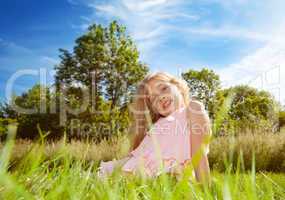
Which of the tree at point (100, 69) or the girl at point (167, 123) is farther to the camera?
the tree at point (100, 69)

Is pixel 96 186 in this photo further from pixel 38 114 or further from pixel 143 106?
pixel 38 114

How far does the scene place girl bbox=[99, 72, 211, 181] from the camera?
12.1 feet

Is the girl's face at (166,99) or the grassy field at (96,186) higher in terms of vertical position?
the girl's face at (166,99)

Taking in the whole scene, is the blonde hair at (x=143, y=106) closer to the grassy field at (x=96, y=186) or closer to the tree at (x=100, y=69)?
the grassy field at (x=96, y=186)

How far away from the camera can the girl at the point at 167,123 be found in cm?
368

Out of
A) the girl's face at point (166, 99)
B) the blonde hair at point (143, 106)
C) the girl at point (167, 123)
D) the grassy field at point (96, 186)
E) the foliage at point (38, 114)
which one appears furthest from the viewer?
the foliage at point (38, 114)

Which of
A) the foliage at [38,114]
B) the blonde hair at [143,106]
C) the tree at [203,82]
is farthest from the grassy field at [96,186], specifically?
the tree at [203,82]

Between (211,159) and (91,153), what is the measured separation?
3170 mm

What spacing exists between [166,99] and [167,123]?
362 millimetres

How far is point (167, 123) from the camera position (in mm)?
4133

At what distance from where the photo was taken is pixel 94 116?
1747 cm

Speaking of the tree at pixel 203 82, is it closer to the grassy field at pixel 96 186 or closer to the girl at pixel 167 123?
the girl at pixel 167 123

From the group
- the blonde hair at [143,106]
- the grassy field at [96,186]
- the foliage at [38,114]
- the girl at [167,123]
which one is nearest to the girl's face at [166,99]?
Result: the girl at [167,123]

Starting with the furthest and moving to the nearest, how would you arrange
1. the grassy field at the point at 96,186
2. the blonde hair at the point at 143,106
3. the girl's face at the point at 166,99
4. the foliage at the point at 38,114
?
the foliage at the point at 38,114 < the blonde hair at the point at 143,106 < the girl's face at the point at 166,99 < the grassy field at the point at 96,186
